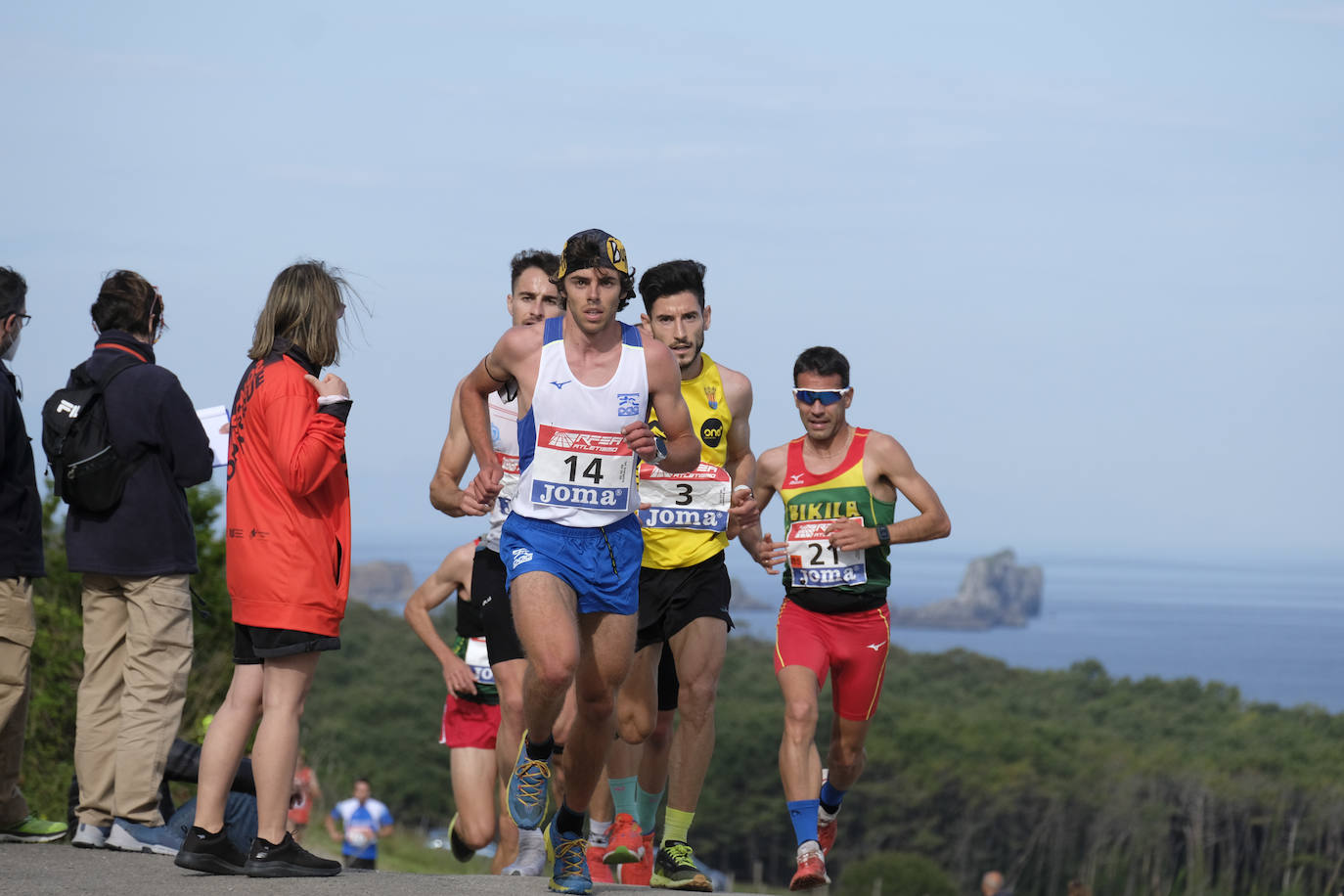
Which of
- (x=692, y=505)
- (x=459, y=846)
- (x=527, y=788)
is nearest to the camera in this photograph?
(x=527, y=788)

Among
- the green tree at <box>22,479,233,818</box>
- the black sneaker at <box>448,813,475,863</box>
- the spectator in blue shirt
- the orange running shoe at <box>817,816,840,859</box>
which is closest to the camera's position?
the orange running shoe at <box>817,816,840,859</box>

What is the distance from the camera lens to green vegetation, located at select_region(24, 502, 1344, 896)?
64.8 m

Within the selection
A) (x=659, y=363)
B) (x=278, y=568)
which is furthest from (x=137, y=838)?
(x=659, y=363)

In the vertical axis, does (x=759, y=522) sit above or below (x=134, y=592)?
above

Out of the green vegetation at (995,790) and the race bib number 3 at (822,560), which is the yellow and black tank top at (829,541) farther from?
the green vegetation at (995,790)

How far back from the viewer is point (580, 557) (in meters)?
6.12

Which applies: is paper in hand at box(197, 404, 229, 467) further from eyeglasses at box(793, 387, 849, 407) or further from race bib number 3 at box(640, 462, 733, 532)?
eyeglasses at box(793, 387, 849, 407)

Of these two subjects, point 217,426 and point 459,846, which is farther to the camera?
point 459,846

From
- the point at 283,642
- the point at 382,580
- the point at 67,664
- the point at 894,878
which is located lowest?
the point at 894,878

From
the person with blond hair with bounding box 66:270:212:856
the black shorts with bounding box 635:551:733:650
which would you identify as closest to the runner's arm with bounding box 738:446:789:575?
the black shorts with bounding box 635:551:733:650

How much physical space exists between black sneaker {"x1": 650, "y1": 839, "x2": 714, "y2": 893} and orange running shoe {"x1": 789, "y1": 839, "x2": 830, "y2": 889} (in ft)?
1.41

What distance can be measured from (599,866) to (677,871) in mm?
595

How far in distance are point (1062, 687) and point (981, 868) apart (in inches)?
1291

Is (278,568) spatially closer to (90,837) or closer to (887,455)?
(90,837)
